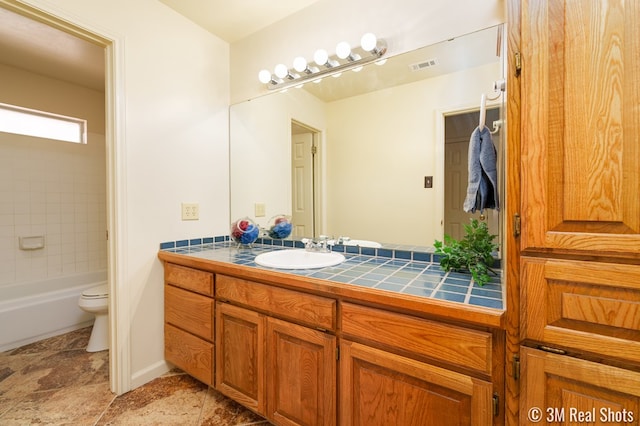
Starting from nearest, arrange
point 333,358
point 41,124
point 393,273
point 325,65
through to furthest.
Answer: point 333,358 < point 393,273 < point 325,65 < point 41,124

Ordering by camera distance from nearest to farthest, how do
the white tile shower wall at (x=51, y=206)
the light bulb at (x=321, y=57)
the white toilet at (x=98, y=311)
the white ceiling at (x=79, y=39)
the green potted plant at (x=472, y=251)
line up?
the green potted plant at (x=472, y=251)
the light bulb at (x=321, y=57)
the white ceiling at (x=79, y=39)
the white toilet at (x=98, y=311)
the white tile shower wall at (x=51, y=206)

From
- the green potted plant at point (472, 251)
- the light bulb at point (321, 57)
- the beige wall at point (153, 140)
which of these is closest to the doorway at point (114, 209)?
the beige wall at point (153, 140)

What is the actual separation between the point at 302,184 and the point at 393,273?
93cm

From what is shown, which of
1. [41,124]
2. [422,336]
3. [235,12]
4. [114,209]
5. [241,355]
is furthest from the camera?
[41,124]

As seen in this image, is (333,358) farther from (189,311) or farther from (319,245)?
(189,311)

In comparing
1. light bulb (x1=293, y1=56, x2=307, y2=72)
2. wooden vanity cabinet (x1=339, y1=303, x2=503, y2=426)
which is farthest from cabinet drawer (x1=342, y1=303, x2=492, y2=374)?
light bulb (x1=293, y1=56, x2=307, y2=72)

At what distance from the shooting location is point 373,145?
1.64 metres

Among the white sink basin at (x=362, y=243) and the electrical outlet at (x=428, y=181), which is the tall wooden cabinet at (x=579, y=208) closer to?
the electrical outlet at (x=428, y=181)

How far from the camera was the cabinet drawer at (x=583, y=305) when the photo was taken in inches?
25.8

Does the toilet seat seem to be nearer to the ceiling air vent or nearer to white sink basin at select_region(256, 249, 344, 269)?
white sink basin at select_region(256, 249, 344, 269)

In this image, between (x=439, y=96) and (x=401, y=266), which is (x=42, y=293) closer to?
(x=401, y=266)

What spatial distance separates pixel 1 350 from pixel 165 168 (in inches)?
77.3

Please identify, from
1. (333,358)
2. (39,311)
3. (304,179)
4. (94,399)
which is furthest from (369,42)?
(39,311)

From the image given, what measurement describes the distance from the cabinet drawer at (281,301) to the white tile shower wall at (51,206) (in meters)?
2.30
